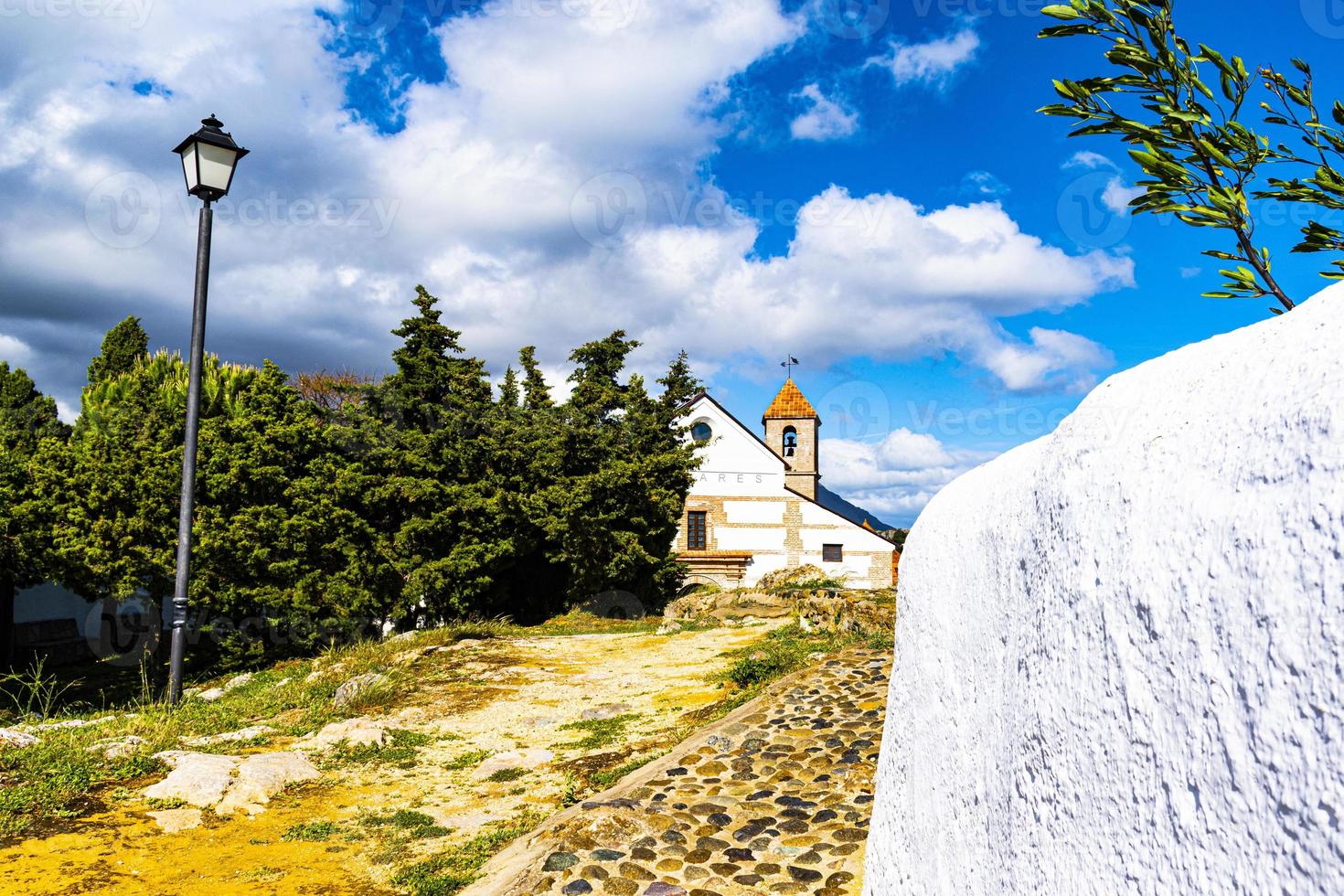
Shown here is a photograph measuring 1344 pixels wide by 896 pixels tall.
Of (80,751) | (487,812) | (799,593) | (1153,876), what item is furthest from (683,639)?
(1153,876)

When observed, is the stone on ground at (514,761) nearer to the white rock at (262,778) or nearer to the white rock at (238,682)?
the white rock at (262,778)

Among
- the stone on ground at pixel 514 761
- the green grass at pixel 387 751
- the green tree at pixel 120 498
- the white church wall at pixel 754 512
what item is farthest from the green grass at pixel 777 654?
the white church wall at pixel 754 512

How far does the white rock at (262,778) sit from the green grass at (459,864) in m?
1.77

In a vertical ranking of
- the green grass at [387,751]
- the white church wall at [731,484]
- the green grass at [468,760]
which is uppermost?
the white church wall at [731,484]

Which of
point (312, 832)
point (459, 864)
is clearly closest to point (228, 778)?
point (312, 832)

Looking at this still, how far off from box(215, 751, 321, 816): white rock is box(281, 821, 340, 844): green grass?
0.53 meters

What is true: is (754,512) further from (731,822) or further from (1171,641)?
(1171,641)

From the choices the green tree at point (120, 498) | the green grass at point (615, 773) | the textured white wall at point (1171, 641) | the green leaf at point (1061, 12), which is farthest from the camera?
the green tree at point (120, 498)

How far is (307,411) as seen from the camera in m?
15.0

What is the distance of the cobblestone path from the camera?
166 inches

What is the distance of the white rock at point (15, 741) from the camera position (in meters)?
6.77

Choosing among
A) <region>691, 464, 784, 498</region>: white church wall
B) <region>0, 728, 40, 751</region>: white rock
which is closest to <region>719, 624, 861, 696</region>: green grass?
<region>0, 728, 40, 751</region>: white rock

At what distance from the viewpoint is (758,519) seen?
2805 centimetres

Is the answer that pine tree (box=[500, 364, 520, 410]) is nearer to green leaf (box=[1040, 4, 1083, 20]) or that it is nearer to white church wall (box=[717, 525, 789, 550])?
white church wall (box=[717, 525, 789, 550])
